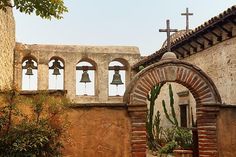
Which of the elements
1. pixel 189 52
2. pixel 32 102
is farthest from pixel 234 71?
pixel 32 102

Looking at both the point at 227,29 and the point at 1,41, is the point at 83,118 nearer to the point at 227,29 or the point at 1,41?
the point at 1,41

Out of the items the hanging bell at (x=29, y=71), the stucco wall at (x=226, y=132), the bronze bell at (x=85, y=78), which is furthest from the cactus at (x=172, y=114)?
the stucco wall at (x=226, y=132)

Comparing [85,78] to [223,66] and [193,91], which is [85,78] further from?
[193,91]

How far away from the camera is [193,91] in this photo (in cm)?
889

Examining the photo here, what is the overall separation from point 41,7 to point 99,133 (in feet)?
12.7

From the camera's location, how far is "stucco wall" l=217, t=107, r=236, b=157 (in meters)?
8.78

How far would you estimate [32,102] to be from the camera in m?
7.29

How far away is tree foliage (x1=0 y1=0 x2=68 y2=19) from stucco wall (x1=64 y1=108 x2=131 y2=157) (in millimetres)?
3311

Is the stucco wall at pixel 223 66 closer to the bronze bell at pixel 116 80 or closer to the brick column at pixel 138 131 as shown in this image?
the brick column at pixel 138 131

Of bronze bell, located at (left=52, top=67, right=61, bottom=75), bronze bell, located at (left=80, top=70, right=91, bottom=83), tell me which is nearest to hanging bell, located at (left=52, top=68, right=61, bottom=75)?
bronze bell, located at (left=52, top=67, right=61, bottom=75)

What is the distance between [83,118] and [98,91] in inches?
354

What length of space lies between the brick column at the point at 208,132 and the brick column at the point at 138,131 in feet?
4.10

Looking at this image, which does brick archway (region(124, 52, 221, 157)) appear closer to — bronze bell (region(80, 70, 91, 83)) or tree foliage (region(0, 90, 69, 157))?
tree foliage (region(0, 90, 69, 157))

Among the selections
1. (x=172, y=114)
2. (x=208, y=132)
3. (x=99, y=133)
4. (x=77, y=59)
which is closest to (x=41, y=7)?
(x=99, y=133)
